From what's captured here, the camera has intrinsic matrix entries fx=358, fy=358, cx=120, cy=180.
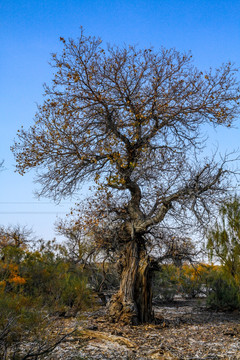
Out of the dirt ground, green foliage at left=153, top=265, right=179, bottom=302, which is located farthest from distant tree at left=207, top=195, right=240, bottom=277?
green foliage at left=153, top=265, right=179, bottom=302

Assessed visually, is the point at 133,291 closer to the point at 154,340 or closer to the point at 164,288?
the point at 154,340

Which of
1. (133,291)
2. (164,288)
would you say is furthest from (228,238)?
(164,288)

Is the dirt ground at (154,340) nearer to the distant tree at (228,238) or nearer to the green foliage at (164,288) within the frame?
the distant tree at (228,238)

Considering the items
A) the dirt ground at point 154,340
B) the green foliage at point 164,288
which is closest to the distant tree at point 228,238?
the dirt ground at point 154,340

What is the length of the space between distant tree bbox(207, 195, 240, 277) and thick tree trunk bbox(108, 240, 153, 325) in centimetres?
234

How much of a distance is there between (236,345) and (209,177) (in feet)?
13.8

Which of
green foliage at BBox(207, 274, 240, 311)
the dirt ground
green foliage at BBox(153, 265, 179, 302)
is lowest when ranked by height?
the dirt ground

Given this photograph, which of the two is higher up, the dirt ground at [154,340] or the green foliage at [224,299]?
the green foliage at [224,299]

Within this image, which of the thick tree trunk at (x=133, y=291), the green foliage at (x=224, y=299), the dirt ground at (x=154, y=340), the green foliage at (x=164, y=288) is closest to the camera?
the dirt ground at (x=154, y=340)

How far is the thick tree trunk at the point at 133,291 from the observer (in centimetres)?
980

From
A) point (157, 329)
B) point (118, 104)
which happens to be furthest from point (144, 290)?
point (118, 104)

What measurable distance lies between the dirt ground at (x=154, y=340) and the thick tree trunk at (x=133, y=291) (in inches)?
15.6

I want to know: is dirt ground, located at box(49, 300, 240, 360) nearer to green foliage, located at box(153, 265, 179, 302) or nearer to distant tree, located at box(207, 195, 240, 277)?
distant tree, located at box(207, 195, 240, 277)

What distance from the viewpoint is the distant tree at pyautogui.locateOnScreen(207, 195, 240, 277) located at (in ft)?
35.4
